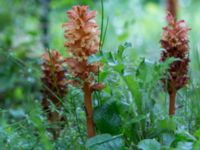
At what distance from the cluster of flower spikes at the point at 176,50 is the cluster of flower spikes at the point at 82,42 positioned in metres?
0.24

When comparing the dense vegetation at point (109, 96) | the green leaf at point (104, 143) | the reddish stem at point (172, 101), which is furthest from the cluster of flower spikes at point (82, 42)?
the reddish stem at point (172, 101)

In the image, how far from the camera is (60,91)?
6.16ft

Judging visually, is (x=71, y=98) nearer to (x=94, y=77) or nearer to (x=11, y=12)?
(x=94, y=77)

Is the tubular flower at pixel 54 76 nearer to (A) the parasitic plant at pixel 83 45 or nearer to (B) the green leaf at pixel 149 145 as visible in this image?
(A) the parasitic plant at pixel 83 45

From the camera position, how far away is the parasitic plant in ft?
5.03

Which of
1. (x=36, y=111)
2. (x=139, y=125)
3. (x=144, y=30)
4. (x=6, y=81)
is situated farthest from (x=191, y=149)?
(x=144, y=30)

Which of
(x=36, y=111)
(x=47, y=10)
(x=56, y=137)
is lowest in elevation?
(x=56, y=137)

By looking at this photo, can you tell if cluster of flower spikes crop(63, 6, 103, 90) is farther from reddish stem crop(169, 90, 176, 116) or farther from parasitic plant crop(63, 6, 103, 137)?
reddish stem crop(169, 90, 176, 116)

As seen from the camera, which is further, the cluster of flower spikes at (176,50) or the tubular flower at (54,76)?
the tubular flower at (54,76)

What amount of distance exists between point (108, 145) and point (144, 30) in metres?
5.88

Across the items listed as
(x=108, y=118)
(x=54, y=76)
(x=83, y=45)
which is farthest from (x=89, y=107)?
(x=54, y=76)

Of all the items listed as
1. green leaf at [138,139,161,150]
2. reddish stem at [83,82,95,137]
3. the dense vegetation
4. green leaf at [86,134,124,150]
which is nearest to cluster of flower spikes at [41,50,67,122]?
the dense vegetation

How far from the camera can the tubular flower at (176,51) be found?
1633mm

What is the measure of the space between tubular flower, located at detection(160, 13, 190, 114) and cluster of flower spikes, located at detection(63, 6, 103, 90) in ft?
0.78
